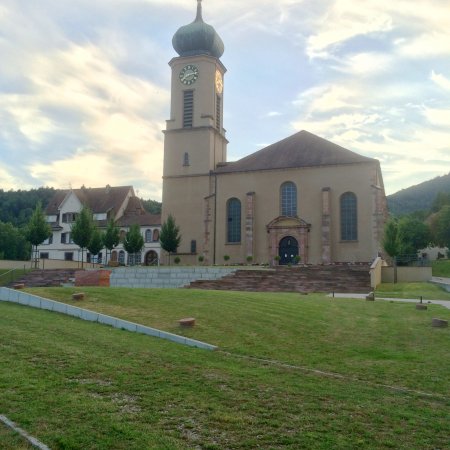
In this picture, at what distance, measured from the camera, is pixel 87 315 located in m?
13.2

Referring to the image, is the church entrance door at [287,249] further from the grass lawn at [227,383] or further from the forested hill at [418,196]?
the forested hill at [418,196]

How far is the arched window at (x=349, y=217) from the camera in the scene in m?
40.9

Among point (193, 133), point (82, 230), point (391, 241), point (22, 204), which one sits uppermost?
point (193, 133)

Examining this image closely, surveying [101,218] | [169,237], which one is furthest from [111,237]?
[101,218]

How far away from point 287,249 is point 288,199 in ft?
14.6

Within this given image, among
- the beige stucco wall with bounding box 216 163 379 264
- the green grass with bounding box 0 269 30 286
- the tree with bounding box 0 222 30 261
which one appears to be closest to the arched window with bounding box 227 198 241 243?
the beige stucco wall with bounding box 216 163 379 264

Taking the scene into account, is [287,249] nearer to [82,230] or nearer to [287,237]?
[287,237]

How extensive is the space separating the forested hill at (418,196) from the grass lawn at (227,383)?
395 ft

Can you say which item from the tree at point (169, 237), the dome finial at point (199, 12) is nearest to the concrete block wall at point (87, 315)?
the tree at point (169, 237)

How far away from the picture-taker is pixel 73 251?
201 feet

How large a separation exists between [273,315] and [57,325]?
5.94 m

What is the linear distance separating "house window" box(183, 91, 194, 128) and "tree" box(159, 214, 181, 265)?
32.8 ft

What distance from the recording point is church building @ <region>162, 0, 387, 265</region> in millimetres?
40844

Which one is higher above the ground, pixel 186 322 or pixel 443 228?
pixel 443 228
